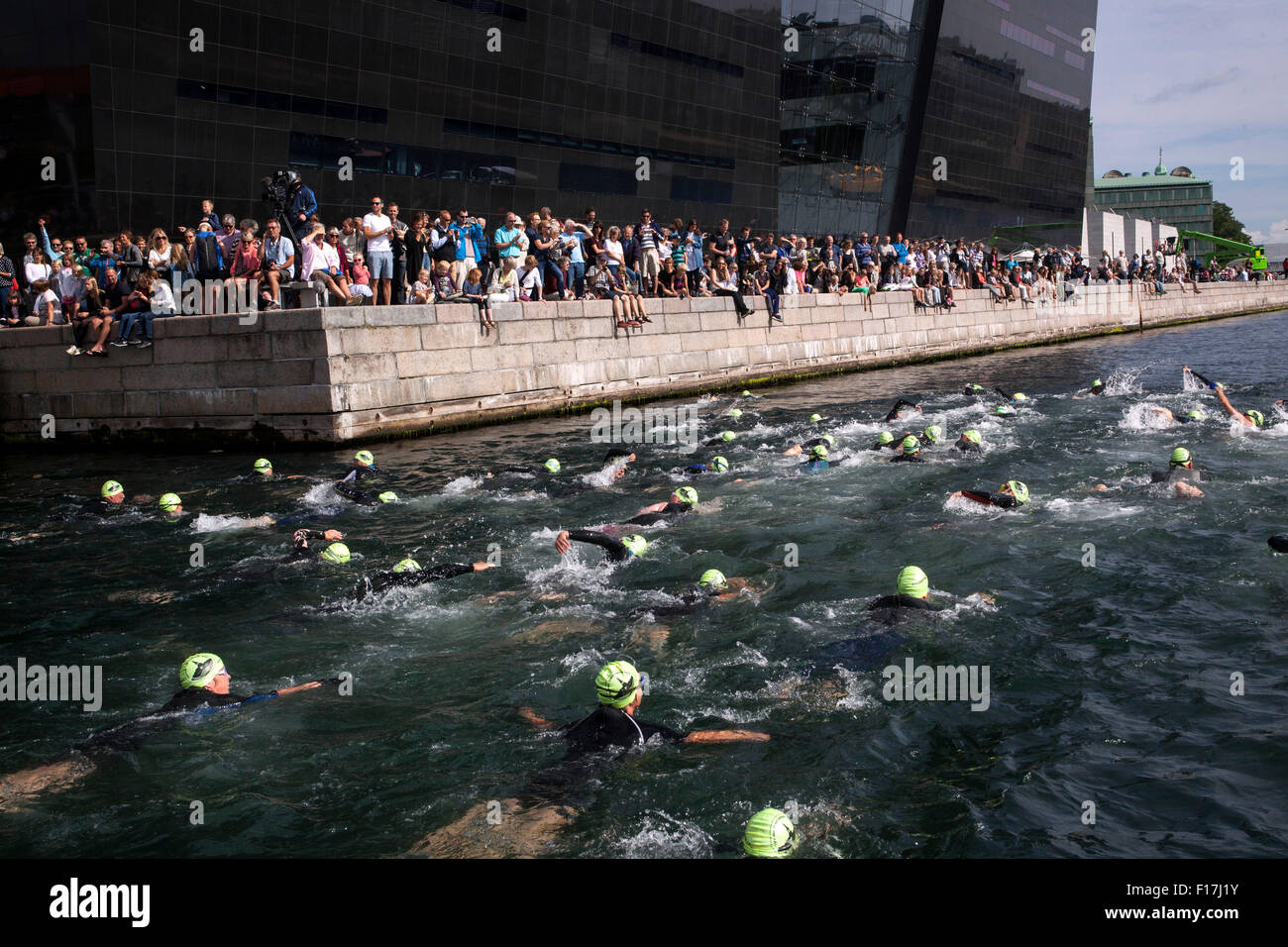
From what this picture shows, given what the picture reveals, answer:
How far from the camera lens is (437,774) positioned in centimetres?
686

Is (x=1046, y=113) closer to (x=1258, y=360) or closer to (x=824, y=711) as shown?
(x=1258, y=360)

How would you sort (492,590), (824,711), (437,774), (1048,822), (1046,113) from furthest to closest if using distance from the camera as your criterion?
(1046,113), (492,590), (824,711), (437,774), (1048,822)

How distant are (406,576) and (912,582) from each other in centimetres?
510

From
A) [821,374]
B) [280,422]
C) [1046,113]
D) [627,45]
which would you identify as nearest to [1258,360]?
[821,374]

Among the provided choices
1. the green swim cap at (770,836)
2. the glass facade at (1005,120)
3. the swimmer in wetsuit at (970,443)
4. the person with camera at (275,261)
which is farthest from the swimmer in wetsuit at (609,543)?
the glass facade at (1005,120)

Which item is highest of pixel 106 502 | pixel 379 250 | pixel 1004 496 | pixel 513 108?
pixel 513 108

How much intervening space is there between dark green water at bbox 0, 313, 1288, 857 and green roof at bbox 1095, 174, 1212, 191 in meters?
148

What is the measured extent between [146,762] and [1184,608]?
910 cm

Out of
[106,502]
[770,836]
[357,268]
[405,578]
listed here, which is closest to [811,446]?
[405,578]

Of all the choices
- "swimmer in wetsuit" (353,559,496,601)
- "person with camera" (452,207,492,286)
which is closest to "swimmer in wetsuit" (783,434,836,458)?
"swimmer in wetsuit" (353,559,496,601)

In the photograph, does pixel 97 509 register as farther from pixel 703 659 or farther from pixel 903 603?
pixel 903 603

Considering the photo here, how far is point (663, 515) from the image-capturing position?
13.1m

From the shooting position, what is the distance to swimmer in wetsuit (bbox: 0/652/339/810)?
6734 millimetres

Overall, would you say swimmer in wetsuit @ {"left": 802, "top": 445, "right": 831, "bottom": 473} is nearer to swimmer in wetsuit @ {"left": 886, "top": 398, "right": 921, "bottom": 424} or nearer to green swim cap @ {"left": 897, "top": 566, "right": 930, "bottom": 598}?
swimmer in wetsuit @ {"left": 886, "top": 398, "right": 921, "bottom": 424}
